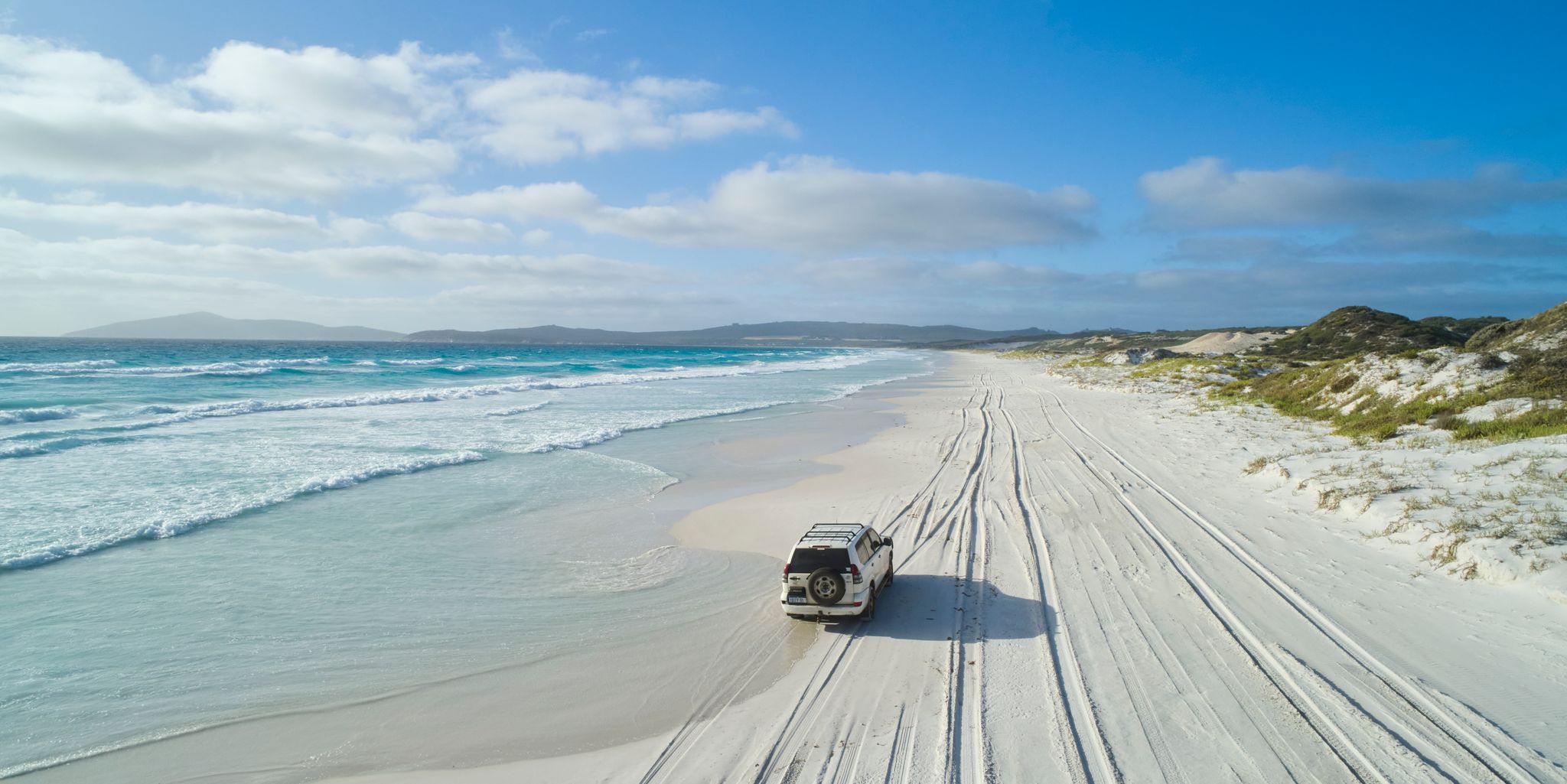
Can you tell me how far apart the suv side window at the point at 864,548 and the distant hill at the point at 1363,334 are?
5114cm

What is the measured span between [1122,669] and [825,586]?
362 cm

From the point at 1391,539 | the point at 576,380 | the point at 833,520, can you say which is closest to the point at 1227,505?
the point at 1391,539

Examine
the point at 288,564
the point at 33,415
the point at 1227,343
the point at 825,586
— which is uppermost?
the point at 1227,343

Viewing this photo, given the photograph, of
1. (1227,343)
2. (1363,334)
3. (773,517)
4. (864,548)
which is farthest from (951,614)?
(1227,343)

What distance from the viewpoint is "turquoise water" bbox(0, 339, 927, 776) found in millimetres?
8305

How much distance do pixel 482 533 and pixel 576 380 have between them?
143 ft

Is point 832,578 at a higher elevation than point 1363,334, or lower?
lower

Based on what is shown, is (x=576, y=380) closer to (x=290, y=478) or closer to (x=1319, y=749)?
(x=290, y=478)

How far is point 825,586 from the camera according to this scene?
30.8 feet

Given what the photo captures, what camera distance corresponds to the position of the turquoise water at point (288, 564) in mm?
8305

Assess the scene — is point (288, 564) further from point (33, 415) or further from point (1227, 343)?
point (1227, 343)

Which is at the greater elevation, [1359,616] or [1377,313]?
[1377,313]

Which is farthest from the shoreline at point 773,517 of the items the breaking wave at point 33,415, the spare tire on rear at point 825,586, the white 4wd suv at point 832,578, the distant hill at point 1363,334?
the distant hill at point 1363,334

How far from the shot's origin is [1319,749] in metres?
6.33
